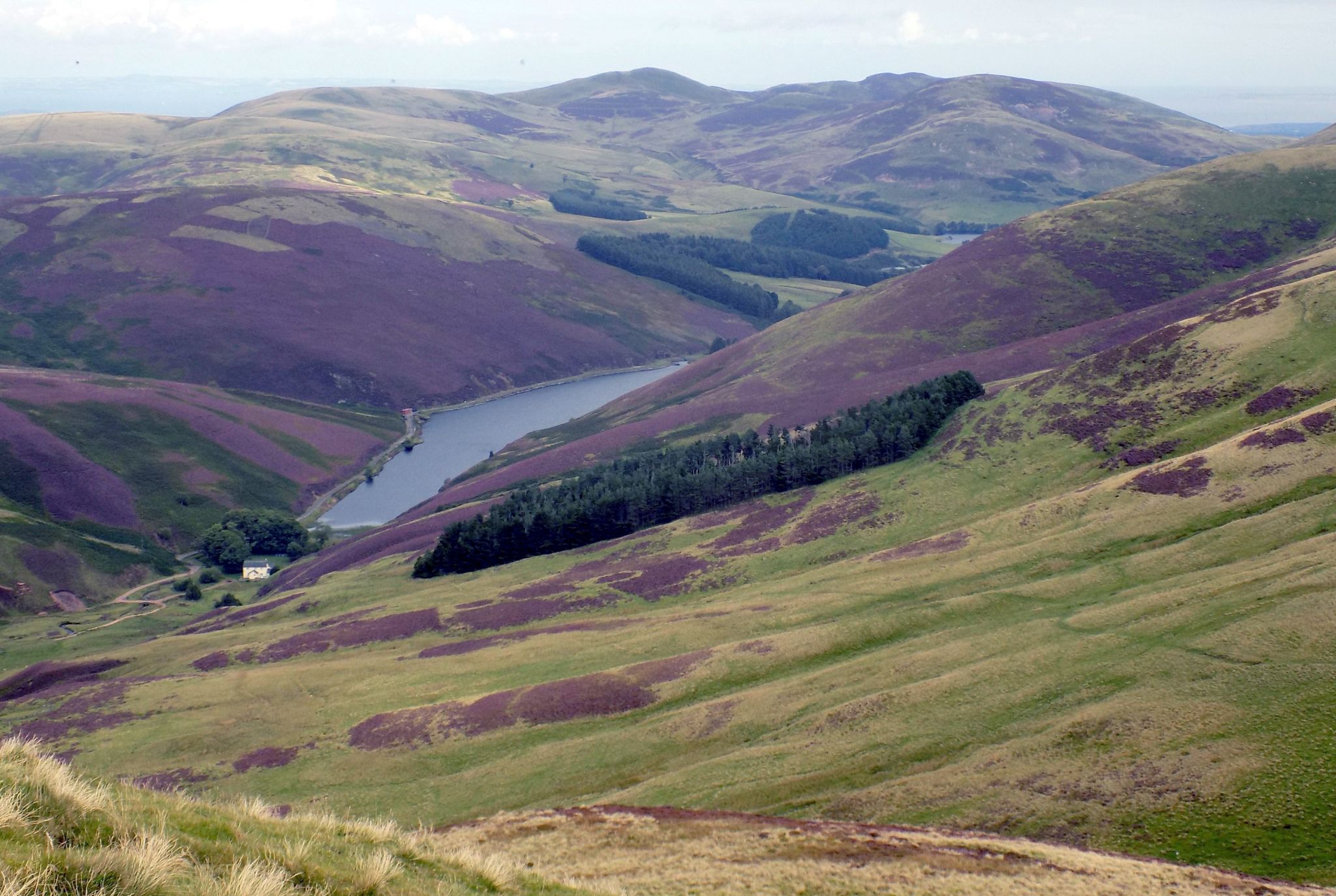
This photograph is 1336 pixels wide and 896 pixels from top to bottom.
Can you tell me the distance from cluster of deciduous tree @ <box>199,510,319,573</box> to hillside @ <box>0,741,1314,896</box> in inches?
4083

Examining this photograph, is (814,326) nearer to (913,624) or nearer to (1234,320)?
(1234,320)

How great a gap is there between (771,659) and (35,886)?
48.6 metres

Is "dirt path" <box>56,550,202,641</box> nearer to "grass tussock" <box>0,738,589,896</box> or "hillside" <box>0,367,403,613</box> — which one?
"hillside" <box>0,367,403,613</box>

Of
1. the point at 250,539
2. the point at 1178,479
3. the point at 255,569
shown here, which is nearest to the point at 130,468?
the point at 250,539

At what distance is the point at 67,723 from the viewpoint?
225 ft

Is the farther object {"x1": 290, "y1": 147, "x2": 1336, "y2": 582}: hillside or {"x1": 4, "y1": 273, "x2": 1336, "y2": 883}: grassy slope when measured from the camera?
{"x1": 290, "y1": 147, "x2": 1336, "y2": 582}: hillside

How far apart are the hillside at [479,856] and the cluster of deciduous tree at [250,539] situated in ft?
340

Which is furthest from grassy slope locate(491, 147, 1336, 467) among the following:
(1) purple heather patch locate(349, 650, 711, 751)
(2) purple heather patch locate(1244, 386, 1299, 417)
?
(1) purple heather patch locate(349, 650, 711, 751)

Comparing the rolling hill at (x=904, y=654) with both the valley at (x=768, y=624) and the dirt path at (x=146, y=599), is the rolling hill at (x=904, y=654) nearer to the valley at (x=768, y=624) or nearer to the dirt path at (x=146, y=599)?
the valley at (x=768, y=624)

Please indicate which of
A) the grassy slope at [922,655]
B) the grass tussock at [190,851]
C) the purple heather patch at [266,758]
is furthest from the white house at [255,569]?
the grass tussock at [190,851]

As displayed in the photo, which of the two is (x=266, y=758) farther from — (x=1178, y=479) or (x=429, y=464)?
(x=429, y=464)

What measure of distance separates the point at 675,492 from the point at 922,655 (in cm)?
5975

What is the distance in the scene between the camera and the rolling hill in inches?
1534

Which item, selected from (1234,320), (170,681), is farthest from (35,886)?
(1234,320)
